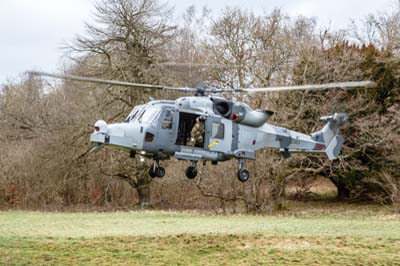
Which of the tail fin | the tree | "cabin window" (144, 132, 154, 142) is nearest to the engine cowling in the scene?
"cabin window" (144, 132, 154, 142)

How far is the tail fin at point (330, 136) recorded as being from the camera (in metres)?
16.7

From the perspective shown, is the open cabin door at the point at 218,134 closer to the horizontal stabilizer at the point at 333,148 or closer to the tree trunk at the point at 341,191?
the horizontal stabilizer at the point at 333,148

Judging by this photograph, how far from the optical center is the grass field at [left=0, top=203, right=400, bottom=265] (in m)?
13.1

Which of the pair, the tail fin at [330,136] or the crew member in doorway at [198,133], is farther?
the tail fin at [330,136]

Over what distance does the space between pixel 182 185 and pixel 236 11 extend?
823 centimetres

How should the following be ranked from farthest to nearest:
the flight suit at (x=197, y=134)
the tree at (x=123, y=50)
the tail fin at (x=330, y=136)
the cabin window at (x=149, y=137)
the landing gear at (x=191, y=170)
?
1. the tree at (x=123, y=50)
2. the tail fin at (x=330, y=136)
3. the landing gear at (x=191, y=170)
4. the flight suit at (x=197, y=134)
5. the cabin window at (x=149, y=137)

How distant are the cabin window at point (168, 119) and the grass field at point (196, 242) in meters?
2.68

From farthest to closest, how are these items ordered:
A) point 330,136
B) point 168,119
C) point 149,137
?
point 330,136
point 168,119
point 149,137

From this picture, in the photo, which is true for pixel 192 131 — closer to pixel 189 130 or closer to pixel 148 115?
pixel 189 130

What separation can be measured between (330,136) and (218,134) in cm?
367

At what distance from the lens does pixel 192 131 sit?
1442 centimetres

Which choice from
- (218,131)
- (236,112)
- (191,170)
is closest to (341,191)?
(236,112)

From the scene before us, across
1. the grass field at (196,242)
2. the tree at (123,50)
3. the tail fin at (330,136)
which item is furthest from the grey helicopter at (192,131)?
the tree at (123,50)

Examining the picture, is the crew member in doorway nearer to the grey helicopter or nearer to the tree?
the grey helicopter
